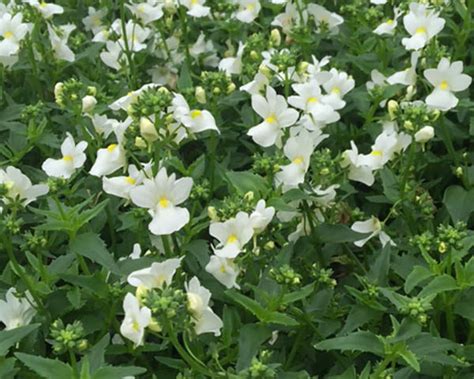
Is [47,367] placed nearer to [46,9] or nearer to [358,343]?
[358,343]

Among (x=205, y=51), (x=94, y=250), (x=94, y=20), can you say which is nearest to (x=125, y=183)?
(x=94, y=250)

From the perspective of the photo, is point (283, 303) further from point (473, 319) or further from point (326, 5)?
point (326, 5)

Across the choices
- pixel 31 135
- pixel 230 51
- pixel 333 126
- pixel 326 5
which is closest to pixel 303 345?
pixel 333 126

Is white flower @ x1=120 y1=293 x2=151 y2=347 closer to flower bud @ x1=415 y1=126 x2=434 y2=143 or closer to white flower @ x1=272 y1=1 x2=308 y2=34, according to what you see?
flower bud @ x1=415 y1=126 x2=434 y2=143

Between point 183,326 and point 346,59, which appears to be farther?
point 346,59

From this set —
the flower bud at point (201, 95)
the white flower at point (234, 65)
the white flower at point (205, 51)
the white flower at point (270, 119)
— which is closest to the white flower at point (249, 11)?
the white flower at point (205, 51)

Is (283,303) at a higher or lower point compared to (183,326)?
lower
